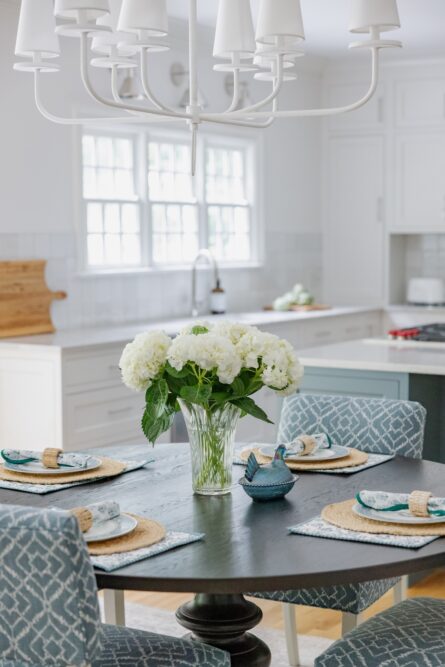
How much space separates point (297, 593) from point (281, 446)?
1.40ft

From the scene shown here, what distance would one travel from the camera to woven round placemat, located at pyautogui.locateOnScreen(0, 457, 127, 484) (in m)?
2.50

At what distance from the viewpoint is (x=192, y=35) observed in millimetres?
2467

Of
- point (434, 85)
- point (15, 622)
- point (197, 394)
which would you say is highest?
point (434, 85)

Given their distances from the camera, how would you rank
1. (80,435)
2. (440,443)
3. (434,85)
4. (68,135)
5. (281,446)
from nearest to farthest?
(281,446)
(440,443)
(80,435)
(68,135)
(434,85)

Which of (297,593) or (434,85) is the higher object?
(434,85)

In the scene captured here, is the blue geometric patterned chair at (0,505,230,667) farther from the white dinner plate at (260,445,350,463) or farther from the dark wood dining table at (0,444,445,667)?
the white dinner plate at (260,445,350,463)

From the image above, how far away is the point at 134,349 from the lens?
233 cm

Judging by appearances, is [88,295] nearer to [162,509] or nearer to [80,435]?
[80,435]

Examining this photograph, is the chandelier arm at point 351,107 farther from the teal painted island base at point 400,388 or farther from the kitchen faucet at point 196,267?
the kitchen faucet at point 196,267

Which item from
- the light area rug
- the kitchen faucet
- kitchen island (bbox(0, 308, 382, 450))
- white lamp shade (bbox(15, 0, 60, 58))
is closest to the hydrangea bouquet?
white lamp shade (bbox(15, 0, 60, 58))

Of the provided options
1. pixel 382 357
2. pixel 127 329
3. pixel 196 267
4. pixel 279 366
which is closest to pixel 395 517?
pixel 279 366

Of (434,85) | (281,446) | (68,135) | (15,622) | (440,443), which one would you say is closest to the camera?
(15,622)

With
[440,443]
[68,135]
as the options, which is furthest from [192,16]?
[68,135]

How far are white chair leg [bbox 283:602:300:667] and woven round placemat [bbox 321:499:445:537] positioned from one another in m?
1.06
